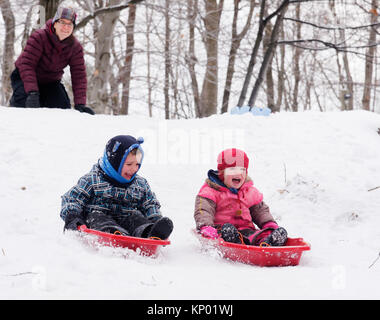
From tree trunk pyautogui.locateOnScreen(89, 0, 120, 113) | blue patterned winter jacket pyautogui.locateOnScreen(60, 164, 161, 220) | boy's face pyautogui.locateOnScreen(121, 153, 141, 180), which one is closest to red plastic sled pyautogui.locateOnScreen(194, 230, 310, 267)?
blue patterned winter jacket pyautogui.locateOnScreen(60, 164, 161, 220)

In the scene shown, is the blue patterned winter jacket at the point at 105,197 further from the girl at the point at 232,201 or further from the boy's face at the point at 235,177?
the boy's face at the point at 235,177

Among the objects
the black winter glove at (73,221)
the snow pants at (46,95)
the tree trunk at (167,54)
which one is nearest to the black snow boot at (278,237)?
the black winter glove at (73,221)

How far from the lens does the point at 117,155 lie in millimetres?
3162

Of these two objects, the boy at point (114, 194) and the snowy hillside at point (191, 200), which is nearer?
the snowy hillside at point (191, 200)

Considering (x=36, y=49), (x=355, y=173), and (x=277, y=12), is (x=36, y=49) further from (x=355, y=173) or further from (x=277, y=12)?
(x=355, y=173)

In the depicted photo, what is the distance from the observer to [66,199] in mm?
3078

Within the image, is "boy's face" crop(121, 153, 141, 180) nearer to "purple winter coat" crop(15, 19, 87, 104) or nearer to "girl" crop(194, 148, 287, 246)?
"girl" crop(194, 148, 287, 246)

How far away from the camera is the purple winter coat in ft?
18.9

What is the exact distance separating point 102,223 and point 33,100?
3.75m

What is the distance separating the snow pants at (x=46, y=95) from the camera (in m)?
6.18

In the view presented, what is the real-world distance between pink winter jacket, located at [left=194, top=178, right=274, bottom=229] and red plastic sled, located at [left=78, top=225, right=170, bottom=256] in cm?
76

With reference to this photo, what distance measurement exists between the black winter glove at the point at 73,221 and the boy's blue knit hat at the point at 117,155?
0.43 m

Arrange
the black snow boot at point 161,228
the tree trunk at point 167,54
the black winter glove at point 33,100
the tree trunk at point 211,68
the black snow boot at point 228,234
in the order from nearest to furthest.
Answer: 1. the black snow boot at point 161,228
2. the black snow boot at point 228,234
3. the black winter glove at point 33,100
4. the tree trunk at point 167,54
5. the tree trunk at point 211,68
